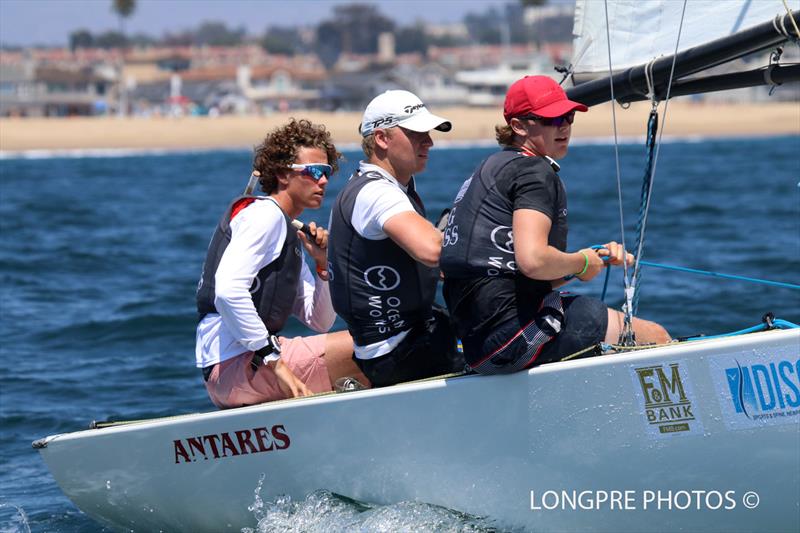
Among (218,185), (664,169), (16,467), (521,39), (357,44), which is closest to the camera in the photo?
(16,467)

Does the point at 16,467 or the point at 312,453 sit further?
the point at 16,467

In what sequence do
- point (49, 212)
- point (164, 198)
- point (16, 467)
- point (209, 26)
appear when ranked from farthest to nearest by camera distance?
1. point (209, 26)
2. point (164, 198)
3. point (49, 212)
4. point (16, 467)

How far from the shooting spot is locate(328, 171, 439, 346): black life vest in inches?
140

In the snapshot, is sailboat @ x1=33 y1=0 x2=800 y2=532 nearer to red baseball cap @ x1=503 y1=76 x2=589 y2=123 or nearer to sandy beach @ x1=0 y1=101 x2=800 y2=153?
red baseball cap @ x1=503 y1=76 x2=589 y2=123

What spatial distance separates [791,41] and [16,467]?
359 cm

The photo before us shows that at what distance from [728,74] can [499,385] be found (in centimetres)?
164

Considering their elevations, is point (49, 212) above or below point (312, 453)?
below

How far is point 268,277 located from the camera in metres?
3.83

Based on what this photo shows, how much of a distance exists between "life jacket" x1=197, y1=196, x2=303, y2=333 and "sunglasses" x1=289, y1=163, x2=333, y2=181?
16 cm

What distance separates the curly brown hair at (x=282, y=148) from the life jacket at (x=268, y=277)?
0.13m

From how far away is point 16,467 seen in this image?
5.08m

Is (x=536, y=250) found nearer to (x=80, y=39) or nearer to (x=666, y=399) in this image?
(x=666, y=399)

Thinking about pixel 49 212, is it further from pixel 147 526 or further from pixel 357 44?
pixel 357 44

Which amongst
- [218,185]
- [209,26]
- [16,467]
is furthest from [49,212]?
[209,26]
